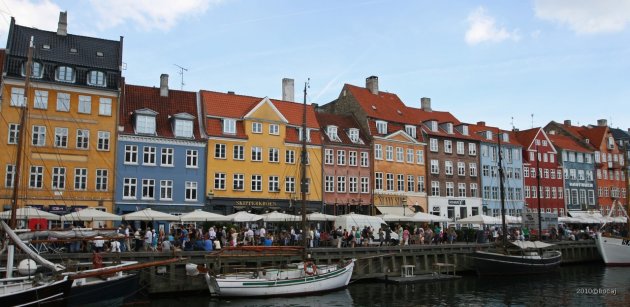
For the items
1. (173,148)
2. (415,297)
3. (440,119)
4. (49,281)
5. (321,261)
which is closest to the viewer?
(49,281)

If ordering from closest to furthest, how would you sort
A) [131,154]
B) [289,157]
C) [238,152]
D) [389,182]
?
[131,154]
[238,152]
[289,157]
[389,182]

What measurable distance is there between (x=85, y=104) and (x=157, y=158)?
639 centimetres

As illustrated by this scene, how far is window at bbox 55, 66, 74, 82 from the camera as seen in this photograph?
4131cm

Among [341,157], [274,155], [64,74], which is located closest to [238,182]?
[274,155]

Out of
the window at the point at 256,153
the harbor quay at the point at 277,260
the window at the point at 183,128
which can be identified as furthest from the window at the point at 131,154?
the harbor quay at the point at 277,260

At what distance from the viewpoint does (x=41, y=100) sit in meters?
40.5

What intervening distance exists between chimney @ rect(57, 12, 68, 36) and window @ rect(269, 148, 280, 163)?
1832 centimetres

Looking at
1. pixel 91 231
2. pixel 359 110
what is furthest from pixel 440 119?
pixel 91 231

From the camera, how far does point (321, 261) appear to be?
33406 millimetres

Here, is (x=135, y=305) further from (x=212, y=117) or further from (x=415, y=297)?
(x=212, y=117)

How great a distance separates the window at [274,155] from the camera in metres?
49.2

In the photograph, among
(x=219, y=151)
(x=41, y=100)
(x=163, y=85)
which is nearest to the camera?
(x=41, y=100)

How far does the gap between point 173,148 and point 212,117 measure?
430 centimetres

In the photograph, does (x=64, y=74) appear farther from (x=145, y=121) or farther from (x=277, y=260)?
(x=277, y=260)
